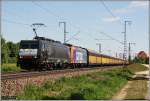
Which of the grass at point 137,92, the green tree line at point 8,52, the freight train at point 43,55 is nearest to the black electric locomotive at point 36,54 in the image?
the freight train at point 43,55

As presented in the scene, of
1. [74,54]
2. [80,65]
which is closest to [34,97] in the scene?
[74,54]

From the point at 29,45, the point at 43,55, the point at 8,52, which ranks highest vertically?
the point at 8,52

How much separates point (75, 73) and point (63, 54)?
33.8 feet

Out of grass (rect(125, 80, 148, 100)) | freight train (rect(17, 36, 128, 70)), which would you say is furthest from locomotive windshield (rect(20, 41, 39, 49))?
grass (rect(125, 80, 148, 100))

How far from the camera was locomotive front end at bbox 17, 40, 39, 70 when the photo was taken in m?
35.4

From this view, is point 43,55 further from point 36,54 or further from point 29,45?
point 29,45

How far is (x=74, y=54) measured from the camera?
54750 millimetres

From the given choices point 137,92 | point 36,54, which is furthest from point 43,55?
point 137,92

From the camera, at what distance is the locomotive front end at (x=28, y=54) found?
35406 millimetres

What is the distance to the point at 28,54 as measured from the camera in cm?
3588

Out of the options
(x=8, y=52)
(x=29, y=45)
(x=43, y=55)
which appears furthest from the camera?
(x=8, y=52)

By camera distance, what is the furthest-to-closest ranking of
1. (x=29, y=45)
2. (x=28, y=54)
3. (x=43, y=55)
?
(x=43, y=55) < (x=29, y=45) < (x=28, y=54)

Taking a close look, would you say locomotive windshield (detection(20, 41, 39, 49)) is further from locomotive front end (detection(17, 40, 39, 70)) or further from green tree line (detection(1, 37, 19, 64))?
green tree line (detection(1, 37, 19, 64))

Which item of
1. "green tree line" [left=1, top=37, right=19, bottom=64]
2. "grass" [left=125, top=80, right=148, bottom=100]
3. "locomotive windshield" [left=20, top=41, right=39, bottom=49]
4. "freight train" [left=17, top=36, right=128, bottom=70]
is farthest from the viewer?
"green tree line" [left=1, top=37, right=19, bottom=64]
